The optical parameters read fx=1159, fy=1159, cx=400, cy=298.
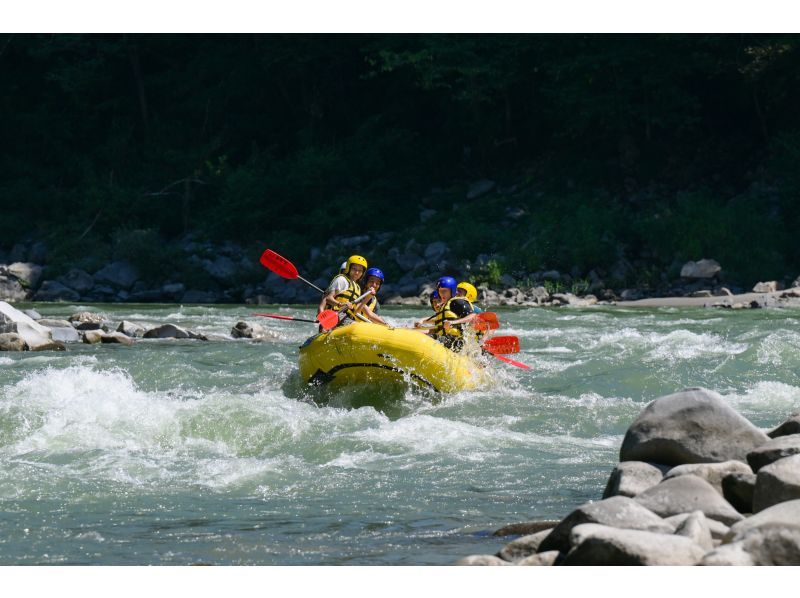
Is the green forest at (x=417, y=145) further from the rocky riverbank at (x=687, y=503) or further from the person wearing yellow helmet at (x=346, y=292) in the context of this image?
the rocky riverbank at (x=687, y=503)

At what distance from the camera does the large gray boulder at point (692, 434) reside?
539 centimetres

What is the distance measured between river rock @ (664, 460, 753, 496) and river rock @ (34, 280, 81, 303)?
17195 millimetres

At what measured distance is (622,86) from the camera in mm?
22000

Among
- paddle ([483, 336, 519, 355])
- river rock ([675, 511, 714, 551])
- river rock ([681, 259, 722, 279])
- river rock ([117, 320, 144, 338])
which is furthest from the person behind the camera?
river rock ([681, 259, 722, 279])

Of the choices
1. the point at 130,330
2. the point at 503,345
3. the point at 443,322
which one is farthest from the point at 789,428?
the point at 130,330

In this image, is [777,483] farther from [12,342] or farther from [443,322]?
[12,342]

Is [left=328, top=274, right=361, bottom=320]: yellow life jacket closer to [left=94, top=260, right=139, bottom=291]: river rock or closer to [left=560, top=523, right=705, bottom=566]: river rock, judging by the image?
[left=560, top=523, right=705, bottom=566]: river rock

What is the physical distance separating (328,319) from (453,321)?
999 mm

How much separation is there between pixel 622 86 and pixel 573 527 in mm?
18835

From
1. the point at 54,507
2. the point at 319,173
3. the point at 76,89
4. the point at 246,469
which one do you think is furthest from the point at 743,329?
the point at 76,89

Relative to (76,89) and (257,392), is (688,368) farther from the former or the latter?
(76,89)

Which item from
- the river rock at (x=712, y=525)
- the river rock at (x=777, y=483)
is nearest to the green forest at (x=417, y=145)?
the river rock at (x=777, y=483)

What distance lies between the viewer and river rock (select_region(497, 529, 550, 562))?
170 inches

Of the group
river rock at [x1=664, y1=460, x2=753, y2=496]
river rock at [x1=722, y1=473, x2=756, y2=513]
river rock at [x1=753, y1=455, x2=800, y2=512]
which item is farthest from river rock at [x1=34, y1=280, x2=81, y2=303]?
river rock at [x1=753, y1=455, x2=800, y2=512]
